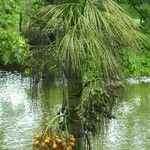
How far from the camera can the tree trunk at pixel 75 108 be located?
5.11 metres

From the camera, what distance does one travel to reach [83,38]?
484cm

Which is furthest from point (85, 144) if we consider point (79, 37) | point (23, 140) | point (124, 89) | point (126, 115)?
point (126, 115)

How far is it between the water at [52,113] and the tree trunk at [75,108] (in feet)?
16.2

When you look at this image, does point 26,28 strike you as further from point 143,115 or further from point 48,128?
point 143,115

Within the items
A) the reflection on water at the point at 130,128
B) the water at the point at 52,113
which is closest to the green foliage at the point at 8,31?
the water at the point at 52,113

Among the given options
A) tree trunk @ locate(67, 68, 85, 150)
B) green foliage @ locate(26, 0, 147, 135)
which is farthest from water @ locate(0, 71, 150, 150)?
green foliage @ locate(26, 0, 147, 135)

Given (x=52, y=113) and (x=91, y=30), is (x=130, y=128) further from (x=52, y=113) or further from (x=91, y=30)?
(x=91, y=30)

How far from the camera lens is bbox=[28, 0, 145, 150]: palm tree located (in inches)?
189

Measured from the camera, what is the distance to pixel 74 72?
4.98 meters

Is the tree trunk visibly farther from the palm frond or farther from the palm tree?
the palm frond

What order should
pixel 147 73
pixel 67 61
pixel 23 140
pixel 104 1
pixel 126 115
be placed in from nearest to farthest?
pixel 67 61 → pixel 104 1 → pixel 23 140 → pixel 126 115 → pixel 147 73

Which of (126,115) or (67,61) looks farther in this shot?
(126,115)

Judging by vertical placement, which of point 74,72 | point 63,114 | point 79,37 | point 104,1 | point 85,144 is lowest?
point 85,144

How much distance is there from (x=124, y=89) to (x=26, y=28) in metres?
1.28
